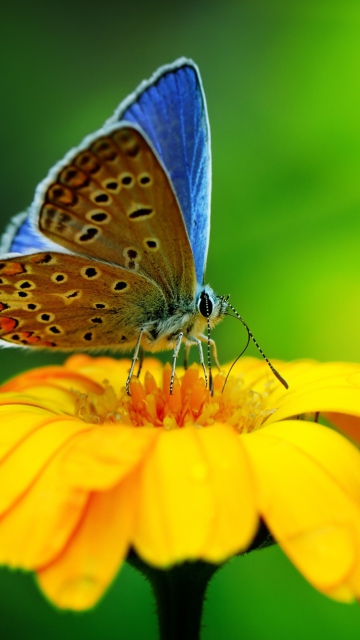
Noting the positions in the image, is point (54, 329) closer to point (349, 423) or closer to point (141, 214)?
point (141, 214)

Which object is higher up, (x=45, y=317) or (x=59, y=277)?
(x=59, y=277)

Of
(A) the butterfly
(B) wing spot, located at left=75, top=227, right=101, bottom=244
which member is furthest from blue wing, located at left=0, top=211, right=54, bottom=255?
(B) wing spot, located at left=75, top=227, right=101, bottom=244

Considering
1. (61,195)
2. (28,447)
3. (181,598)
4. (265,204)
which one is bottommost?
(181,598)

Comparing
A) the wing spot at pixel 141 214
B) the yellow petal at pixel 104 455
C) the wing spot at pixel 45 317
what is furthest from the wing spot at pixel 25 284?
the yellow petal at pixel 104 455

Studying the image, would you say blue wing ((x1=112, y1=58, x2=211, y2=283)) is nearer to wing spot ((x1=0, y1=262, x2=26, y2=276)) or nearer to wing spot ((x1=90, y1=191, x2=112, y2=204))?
wing spot ((x1=90, y1=191, x2=112, y2=204))

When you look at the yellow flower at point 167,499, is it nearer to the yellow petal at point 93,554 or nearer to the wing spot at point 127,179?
the yellow petal at point 93,554

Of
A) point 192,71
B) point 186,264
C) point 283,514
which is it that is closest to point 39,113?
point 192,71

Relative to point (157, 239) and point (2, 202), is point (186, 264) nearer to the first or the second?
point (157, 239)

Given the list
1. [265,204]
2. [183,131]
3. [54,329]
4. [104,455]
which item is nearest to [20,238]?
[54,329]
